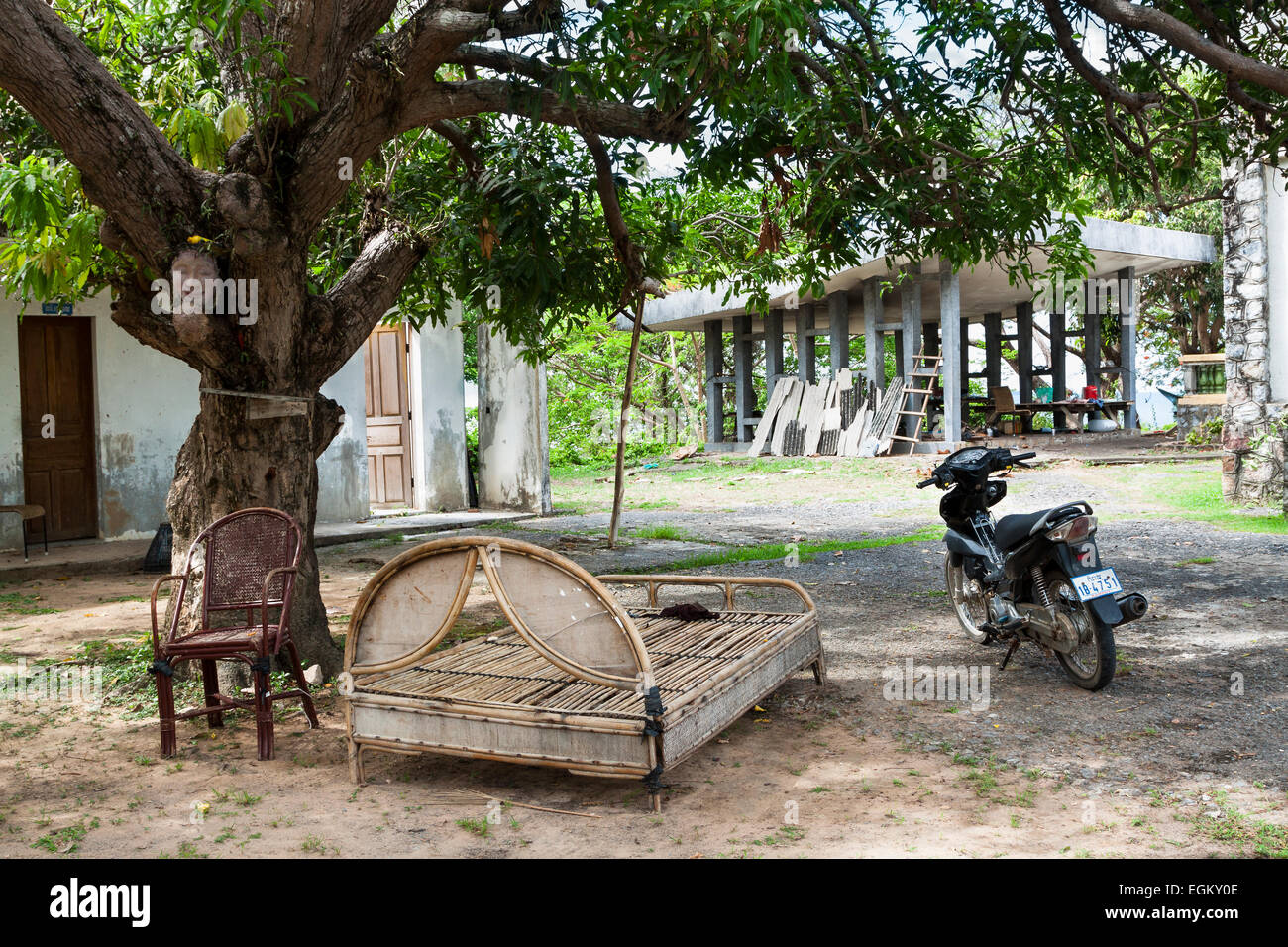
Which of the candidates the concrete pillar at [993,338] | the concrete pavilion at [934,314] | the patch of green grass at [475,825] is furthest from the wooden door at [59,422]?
the concrete pillar at [993,338]

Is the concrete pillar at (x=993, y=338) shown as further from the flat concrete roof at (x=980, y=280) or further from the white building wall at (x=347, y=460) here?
the white building wall at (x=347, y=460)

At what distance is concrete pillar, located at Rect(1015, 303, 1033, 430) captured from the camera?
22.4 metres

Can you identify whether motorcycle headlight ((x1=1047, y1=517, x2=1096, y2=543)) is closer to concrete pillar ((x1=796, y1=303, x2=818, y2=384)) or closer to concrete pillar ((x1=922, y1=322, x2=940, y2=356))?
concrete pillar ((x1=796, y1=303, x2=818, y2=384))

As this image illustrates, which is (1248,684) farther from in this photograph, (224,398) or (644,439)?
(644,439)

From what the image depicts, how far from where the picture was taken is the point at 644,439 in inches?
1176

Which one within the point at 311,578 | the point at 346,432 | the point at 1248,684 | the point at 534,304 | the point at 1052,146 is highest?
the point at 1052,146

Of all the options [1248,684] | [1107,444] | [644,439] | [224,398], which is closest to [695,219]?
[224,398]

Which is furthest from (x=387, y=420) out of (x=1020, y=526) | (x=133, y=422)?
(x=1020, y=526)

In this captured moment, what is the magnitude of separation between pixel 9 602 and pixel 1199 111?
929 cm

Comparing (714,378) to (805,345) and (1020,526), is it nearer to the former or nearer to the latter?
(805,345)

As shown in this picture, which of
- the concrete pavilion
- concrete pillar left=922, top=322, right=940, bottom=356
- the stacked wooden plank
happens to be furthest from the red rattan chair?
concrete pillar left=922, top=322, right=940, bottom=356

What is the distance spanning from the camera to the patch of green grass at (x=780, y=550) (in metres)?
9.41

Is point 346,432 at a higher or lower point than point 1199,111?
lower

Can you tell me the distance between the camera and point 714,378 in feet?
80.1
